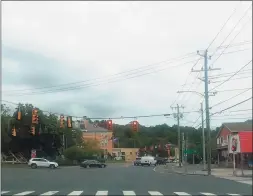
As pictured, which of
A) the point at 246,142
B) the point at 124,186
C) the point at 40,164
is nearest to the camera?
the point at 246,142

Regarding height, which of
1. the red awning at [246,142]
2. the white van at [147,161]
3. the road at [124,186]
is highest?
the red awning at [246,142]

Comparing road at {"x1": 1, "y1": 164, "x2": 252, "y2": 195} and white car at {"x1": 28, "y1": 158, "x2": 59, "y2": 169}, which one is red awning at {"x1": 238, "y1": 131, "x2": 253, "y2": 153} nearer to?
road at {"x1": 1, "y1": 164, "x2": 252, "y2": 195}

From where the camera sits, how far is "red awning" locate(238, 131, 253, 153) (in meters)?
3.73

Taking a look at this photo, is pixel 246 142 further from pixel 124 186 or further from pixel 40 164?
pixel 40 164

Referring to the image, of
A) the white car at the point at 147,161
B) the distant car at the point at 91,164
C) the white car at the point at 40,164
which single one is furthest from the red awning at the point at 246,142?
the white car at the point at 147,161

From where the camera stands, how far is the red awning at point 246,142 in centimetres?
373

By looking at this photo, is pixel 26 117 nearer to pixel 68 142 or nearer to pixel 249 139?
pixel 68 142

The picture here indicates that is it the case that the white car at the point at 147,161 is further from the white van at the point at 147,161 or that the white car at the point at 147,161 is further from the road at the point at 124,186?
the road at the point at 124,186

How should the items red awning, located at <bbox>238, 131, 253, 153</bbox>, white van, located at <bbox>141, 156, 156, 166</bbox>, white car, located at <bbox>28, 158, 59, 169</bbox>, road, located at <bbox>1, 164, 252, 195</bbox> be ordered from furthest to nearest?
white van, located at <bbox>141, 156, 156, 166</bbox>
white car, located at <bbox>28, 158, 59, 169</bbox>
road, located at <bbox>1, 164, 252, 195</bbox>
red awning, located at <bbox>238, 131, 253, 153</bbox>

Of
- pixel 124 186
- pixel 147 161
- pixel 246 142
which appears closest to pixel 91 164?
pixel 147 161

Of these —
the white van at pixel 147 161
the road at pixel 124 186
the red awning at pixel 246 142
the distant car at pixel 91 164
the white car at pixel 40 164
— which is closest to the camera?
the red awning at pixel 246 142

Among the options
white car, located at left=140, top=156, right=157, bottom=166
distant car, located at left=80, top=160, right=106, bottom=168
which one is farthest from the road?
white car, located at left=140, top=156, right=157, bottom=166

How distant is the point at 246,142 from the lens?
383 cm

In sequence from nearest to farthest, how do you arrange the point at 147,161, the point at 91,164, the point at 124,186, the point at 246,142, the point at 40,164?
the point at 246,142 < the point at 124,186 < the point at 40,164 < the point at 91,164 < the point at 147,161
